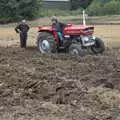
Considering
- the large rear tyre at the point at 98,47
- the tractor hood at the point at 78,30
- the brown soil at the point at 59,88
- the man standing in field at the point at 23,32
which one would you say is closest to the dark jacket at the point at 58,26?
the tractor hood at the point at 78,30

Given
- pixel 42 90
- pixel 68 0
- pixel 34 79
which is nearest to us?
pixel 42 90

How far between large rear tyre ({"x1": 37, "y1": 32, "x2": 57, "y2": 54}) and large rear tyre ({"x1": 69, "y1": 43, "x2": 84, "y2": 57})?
816 mm

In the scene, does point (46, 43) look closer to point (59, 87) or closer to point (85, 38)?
point (85, 38)

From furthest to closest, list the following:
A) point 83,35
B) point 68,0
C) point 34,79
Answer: point 68,0 < point 83,35 < point 34,79

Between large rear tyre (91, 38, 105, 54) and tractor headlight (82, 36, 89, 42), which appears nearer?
tractor headlight (82, 36, 89, 42)

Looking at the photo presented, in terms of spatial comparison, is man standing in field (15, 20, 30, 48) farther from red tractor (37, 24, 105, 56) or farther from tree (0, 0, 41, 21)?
tree (0, 0, 41, 21)

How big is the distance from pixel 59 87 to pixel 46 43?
7954 millimetres

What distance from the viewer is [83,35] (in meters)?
18.1

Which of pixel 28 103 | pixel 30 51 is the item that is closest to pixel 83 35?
pixel 30 51

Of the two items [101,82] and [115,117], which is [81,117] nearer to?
[115,117]

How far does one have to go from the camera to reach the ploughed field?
905 cm

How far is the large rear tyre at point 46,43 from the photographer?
18641 mm

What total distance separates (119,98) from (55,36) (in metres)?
8.81

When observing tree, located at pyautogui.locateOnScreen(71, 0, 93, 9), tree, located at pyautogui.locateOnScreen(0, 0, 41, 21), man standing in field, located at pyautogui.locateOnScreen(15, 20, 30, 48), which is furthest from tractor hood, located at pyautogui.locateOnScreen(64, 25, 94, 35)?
tree, located at pyautogui.locateOnScreen(71, 0, 93, 9)
